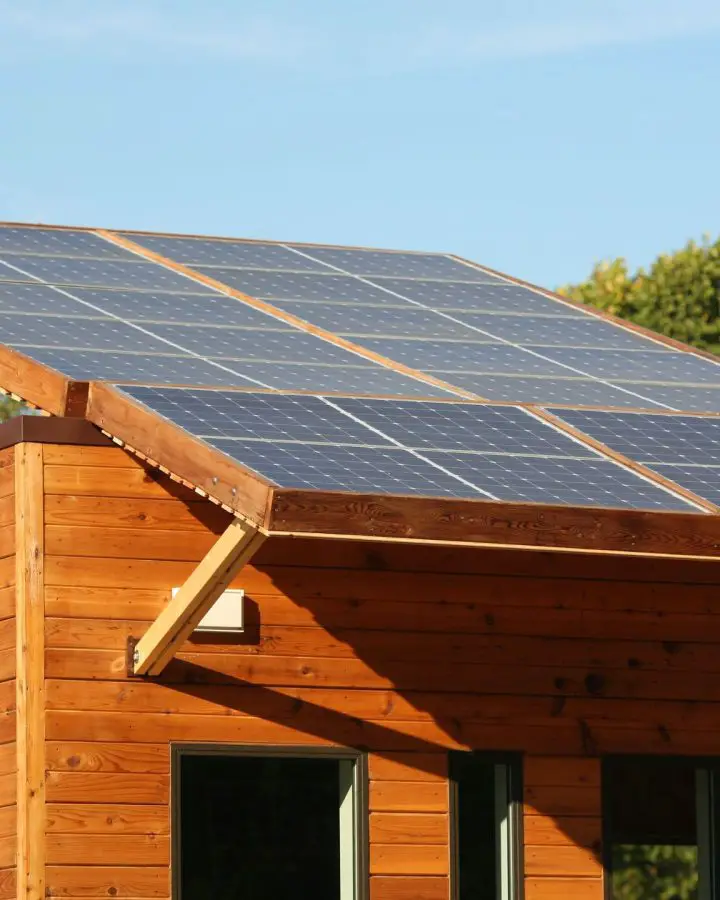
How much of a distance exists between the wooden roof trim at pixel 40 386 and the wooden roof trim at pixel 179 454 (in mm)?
151

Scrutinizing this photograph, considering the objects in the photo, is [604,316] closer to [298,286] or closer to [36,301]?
[298,286]

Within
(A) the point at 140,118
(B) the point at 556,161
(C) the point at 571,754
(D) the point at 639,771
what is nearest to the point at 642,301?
(B) the point at 556,161

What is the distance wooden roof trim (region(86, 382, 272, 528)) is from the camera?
1239 centimetres

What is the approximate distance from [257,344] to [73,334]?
1536 millimetres

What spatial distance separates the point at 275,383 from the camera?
49.7 ft

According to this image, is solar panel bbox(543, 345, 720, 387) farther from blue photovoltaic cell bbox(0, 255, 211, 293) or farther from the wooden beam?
the wooden beam

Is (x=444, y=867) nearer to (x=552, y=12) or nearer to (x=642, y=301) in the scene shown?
(x=552, y=12)

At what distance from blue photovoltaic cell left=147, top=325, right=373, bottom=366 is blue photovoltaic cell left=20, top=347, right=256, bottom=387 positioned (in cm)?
54

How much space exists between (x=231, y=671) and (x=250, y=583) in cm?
64

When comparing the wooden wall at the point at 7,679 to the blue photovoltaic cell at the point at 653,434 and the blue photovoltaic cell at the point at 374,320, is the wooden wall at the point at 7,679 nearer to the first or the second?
the blue photovoltaic cell at the point at 374,320

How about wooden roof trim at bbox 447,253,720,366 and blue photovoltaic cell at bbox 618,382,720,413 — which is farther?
wooden roof trim at bbox 447,253,720,366

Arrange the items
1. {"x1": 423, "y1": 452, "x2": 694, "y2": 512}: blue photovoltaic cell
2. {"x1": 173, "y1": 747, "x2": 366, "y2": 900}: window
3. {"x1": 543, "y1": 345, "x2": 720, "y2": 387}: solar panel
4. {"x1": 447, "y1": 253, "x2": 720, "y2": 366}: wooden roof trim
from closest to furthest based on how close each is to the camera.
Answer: {"x1": 423, "y1": 452, "x2": 694, "y2": 512}: blue photovoltaic cell, {"x1": 543, "y1": 345, "x2": 720, "y2": 387}: solar panel, {"x1": 447, "y1": 253, "x2": 720, "y2": 366}: wooden roof trim, {"x1": 173, "y1": 747, "x2": 366, "y2": 900}: window

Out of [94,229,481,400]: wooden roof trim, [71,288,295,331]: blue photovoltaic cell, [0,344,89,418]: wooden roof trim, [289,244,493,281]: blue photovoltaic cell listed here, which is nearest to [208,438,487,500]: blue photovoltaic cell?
[0,344,89,418]: wooden roof trim

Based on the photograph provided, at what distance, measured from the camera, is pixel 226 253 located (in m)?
20.7
